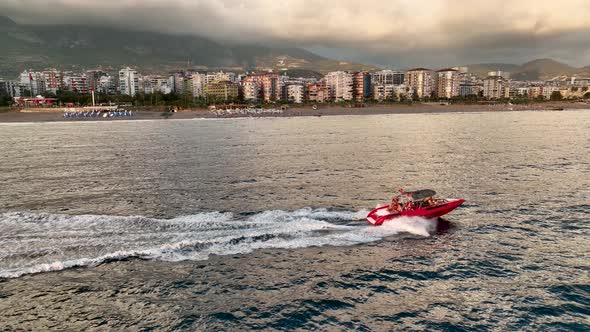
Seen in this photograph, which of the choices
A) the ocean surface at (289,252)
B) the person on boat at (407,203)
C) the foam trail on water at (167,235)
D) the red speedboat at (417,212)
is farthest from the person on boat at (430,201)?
the ocean surface at (289,252)

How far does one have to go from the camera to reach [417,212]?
30562 mm

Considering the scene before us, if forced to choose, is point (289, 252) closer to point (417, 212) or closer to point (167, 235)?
point (167, 235)

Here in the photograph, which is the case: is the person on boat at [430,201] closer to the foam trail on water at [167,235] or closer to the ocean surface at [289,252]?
the foam trail on water at [167,235]

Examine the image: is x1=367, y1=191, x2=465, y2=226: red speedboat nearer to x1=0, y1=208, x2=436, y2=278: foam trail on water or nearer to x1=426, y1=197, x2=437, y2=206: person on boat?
x1=426, y1=197, x2=437, y2=206: person on boat

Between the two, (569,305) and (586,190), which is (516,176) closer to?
(586,190)

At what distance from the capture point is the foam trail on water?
78.7ft

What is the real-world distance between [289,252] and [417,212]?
11.0 metres

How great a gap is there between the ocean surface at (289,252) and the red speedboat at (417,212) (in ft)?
2.34

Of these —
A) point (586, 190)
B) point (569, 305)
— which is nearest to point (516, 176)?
point (586, 190)

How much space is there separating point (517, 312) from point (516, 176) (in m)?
32.7

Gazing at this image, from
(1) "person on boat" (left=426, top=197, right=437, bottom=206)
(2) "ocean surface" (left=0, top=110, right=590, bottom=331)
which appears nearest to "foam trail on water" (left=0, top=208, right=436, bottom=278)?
(2) "ocean surface" (left=0, top=110, right=590, bottom=331)

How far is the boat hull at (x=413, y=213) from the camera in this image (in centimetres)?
3005

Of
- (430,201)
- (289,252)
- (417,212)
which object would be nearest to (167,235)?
(289,252)

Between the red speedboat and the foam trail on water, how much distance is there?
1.38 feet
